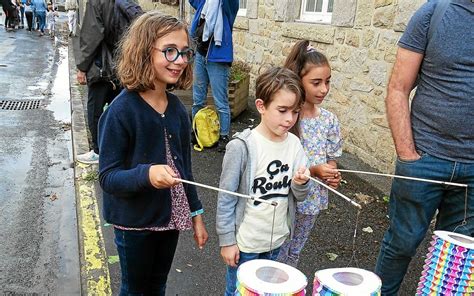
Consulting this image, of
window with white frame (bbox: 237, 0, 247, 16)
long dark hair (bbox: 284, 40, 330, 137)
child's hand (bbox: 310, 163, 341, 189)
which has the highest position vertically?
window with white frame (bbox: 237, 0, 247, 16)

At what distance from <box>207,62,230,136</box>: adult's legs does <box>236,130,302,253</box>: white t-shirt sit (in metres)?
3.24

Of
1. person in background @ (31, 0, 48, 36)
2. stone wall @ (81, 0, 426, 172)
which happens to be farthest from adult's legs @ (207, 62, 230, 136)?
person in background @ (31, 0, 48, 36)

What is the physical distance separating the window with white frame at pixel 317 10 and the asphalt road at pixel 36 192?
13.1 feet

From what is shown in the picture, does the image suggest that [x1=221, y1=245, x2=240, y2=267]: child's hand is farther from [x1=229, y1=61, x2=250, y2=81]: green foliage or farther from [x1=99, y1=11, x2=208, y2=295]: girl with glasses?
[x1=229, y1=61, x2=250, y2=81]: green foliage

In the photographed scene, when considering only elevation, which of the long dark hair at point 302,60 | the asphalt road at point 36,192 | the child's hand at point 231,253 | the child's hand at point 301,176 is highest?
the long dark hair at point 302,60

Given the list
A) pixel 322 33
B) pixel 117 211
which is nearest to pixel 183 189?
pixel 117 211

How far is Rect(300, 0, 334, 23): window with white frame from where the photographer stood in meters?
6.34

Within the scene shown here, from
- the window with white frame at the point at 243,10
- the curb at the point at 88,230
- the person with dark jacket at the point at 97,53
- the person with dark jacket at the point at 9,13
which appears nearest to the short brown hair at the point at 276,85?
the curb at the point at 88,230

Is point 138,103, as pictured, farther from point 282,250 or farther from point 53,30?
point 53,30

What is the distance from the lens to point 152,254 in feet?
7.27

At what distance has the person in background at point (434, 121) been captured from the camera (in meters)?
2.13

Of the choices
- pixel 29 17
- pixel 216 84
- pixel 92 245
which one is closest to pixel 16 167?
pixel 92 245

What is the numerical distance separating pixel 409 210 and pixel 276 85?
1020 mm

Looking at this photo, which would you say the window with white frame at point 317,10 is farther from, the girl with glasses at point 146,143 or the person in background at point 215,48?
the girl with glasses at point 146,143
